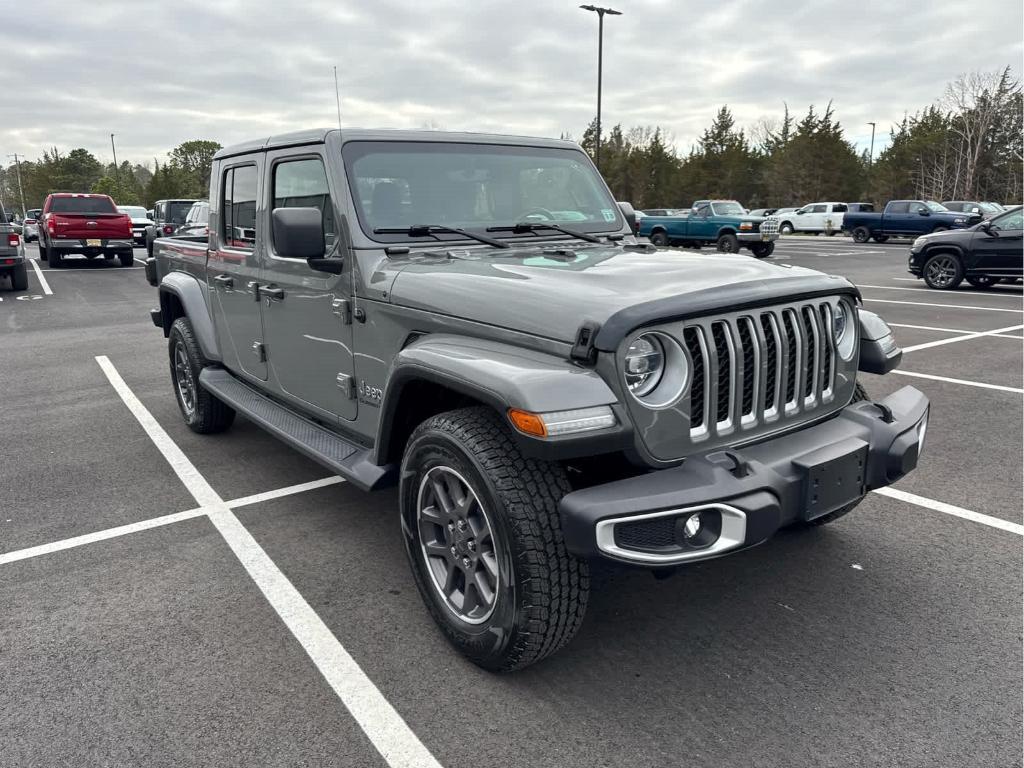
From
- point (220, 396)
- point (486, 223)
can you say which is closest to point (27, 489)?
point (220, 396)

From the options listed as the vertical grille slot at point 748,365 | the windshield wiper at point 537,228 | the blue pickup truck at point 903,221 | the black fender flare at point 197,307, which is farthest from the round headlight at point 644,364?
the blue pickup truck at point 903,221

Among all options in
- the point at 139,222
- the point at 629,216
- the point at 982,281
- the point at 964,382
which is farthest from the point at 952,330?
the point at 139,222

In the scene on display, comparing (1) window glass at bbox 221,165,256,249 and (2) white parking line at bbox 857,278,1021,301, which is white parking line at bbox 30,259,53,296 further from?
(2) white parking line at bbox 857,278,1021,301

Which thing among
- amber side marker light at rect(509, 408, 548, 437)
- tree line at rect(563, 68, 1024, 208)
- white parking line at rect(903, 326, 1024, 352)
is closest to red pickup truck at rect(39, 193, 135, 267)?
white parking line at rect(903, 326, 1024, 352)

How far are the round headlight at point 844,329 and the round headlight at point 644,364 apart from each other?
1065 mm

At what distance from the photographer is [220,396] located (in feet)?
15.7

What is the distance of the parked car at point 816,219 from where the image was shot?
122ft

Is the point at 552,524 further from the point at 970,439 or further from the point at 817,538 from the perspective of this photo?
the point at 970,439

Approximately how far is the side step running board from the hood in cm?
73

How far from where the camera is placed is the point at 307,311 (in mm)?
3789

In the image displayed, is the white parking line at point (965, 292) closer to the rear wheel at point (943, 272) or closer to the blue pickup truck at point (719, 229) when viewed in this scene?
the rear wheel at point (943, 272)

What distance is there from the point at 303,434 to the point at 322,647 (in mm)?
1237

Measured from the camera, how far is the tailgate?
1941 cm

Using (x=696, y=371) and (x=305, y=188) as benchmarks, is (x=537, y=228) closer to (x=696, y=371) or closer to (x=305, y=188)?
(x=305, y=188)
